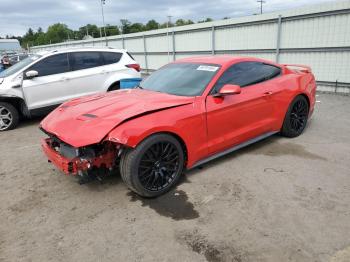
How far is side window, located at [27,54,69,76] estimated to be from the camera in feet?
23.8

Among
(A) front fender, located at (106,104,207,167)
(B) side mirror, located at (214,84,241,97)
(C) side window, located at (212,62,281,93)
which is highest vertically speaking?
(C) side window, located at (212,62,281,93)

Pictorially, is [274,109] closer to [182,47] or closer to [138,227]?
[138,227]

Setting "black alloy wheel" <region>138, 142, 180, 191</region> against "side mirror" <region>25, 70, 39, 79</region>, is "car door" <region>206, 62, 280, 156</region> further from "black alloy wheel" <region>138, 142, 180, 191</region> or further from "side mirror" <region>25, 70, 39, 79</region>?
"side mirror" <region>25, 70, 39, 79</region>

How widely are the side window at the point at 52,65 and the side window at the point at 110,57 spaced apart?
1024 millimetres

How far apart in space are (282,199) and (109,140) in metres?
2.02

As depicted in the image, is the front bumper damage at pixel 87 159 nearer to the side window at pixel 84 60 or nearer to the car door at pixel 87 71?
the car door at pixel 87 71

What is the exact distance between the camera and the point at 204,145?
156 inches

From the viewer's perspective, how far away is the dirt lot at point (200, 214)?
107 inches

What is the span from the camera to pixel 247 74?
4.61 metres

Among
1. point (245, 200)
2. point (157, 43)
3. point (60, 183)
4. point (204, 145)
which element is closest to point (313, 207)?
point (245, 200)

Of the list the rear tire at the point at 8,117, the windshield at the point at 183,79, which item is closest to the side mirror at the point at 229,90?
the windshield at the point at 183,79

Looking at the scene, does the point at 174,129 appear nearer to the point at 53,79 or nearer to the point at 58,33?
the point at 53,79

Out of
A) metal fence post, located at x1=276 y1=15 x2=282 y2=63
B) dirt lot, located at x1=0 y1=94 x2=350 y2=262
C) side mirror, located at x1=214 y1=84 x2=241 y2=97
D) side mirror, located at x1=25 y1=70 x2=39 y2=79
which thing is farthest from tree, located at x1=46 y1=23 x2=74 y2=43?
side mirror, located at x1=214 y1=84 x2=241 y2=97

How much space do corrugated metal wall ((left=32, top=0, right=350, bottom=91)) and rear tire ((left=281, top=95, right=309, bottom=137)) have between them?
4.68 meters
